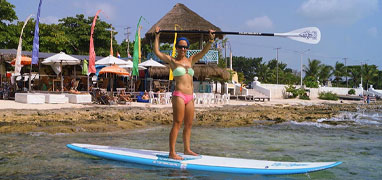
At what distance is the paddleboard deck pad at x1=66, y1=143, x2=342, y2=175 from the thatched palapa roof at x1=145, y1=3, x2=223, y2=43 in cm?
1618

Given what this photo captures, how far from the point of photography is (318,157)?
698 cm

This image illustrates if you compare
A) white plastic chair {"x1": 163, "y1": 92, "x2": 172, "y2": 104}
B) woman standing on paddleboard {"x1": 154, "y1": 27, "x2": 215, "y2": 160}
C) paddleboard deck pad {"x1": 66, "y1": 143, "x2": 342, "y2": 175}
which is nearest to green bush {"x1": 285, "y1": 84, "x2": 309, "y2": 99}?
white plastic chair {"x1": 163, "y1": 92, "x2": 172, "y2": 104}

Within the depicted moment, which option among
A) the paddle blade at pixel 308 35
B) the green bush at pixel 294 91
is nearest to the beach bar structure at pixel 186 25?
the green bush at pixel 294 91

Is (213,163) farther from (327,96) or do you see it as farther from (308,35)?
(327,96)

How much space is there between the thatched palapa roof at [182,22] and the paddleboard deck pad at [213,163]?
1618 cm

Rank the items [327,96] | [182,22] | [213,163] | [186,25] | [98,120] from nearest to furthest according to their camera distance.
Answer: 1. [213,163]
2. [98,120]
3. [186,25]
4. [182,22]
5. [327,96]

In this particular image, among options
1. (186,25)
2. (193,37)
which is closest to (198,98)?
(186,25)

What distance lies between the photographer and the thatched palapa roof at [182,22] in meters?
22.0

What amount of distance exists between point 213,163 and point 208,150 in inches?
83.0

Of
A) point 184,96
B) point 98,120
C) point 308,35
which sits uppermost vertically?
point 308,35

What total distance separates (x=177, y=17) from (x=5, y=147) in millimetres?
17105

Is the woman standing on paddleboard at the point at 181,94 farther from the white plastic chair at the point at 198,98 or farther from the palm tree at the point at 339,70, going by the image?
the palm tree at the point at 339,70

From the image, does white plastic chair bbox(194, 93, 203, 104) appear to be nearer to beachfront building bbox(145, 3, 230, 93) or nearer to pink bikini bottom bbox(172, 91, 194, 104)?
beachfront building bbox(145, 3, 230, 93)

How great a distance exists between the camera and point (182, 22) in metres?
22.5
